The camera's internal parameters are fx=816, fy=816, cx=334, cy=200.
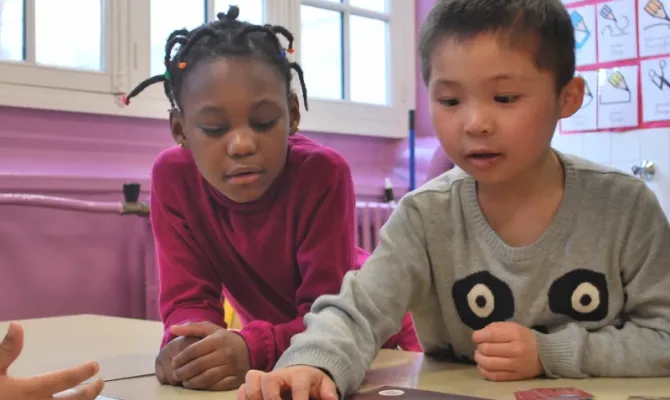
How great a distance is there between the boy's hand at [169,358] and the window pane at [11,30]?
45.9 inches

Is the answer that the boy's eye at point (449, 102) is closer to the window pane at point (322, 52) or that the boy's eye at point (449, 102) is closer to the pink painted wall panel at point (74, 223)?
the pink painted wall panel at point (74, 223)

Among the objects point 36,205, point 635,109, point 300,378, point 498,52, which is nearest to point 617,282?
point 498,52

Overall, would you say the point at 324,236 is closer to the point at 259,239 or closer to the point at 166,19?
the point at 259,239

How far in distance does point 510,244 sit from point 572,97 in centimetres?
19

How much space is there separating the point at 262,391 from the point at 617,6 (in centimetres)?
193

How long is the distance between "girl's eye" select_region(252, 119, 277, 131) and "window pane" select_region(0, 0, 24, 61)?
3.52ft

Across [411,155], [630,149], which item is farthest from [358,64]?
[630,149]

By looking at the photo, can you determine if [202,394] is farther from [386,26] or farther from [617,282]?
[386,26]

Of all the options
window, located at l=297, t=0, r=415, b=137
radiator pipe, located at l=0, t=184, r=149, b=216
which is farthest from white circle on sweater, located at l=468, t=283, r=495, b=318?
window, located at l=297, t=0, r=415, b=137

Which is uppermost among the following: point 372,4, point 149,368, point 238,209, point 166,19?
point 372,4

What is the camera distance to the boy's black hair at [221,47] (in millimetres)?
1077

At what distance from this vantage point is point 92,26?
6.66 feet

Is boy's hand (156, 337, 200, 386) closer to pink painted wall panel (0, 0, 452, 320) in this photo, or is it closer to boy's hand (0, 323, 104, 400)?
boy's hand (0, 323, 104, 400)

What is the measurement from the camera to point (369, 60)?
2.78 meters
